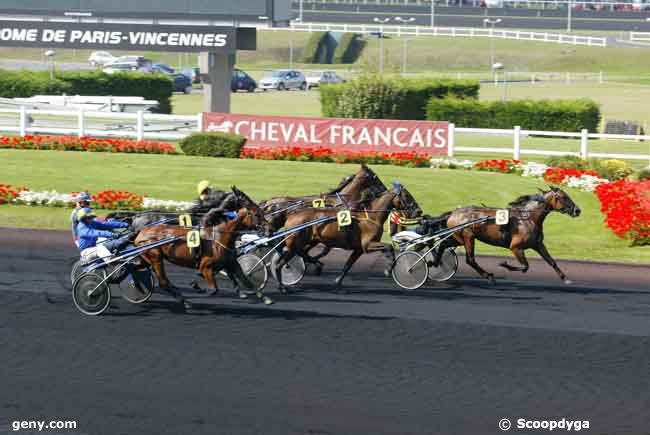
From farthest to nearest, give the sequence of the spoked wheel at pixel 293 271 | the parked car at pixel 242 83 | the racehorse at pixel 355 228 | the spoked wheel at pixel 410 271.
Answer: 1. the parked car at pixel 242 83
2. the spoked wheel at pixel 293 271
3. the spoked wheel at pixel 410 271
4. the racehorse at pixel 355 228

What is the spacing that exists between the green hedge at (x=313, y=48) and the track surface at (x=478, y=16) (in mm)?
9417

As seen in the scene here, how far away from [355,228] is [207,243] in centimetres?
252

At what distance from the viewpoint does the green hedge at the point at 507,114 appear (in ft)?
128

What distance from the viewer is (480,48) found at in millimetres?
93750

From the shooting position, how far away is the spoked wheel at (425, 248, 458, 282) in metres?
17.0

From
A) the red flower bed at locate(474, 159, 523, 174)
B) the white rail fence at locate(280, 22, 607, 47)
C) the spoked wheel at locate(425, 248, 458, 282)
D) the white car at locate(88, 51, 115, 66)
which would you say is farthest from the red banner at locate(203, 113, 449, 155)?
the white rail fence at locate(280, 22, 607, 47)

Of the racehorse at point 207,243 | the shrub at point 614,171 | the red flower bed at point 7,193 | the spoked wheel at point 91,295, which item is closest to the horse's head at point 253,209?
the racehorse at point 207,243

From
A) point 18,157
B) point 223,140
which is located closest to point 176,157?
point 223,140

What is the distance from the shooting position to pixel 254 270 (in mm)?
15781

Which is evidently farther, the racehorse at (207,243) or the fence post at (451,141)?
the fence post at (451,141)

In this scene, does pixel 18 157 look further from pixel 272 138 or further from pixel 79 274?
Result: pixel 79 274

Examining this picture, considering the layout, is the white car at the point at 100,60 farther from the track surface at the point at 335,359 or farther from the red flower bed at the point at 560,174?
the track surface at the point at 335,359

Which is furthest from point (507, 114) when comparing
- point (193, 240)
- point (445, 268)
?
point (193, 240)

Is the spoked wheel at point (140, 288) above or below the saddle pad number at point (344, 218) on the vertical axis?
below
